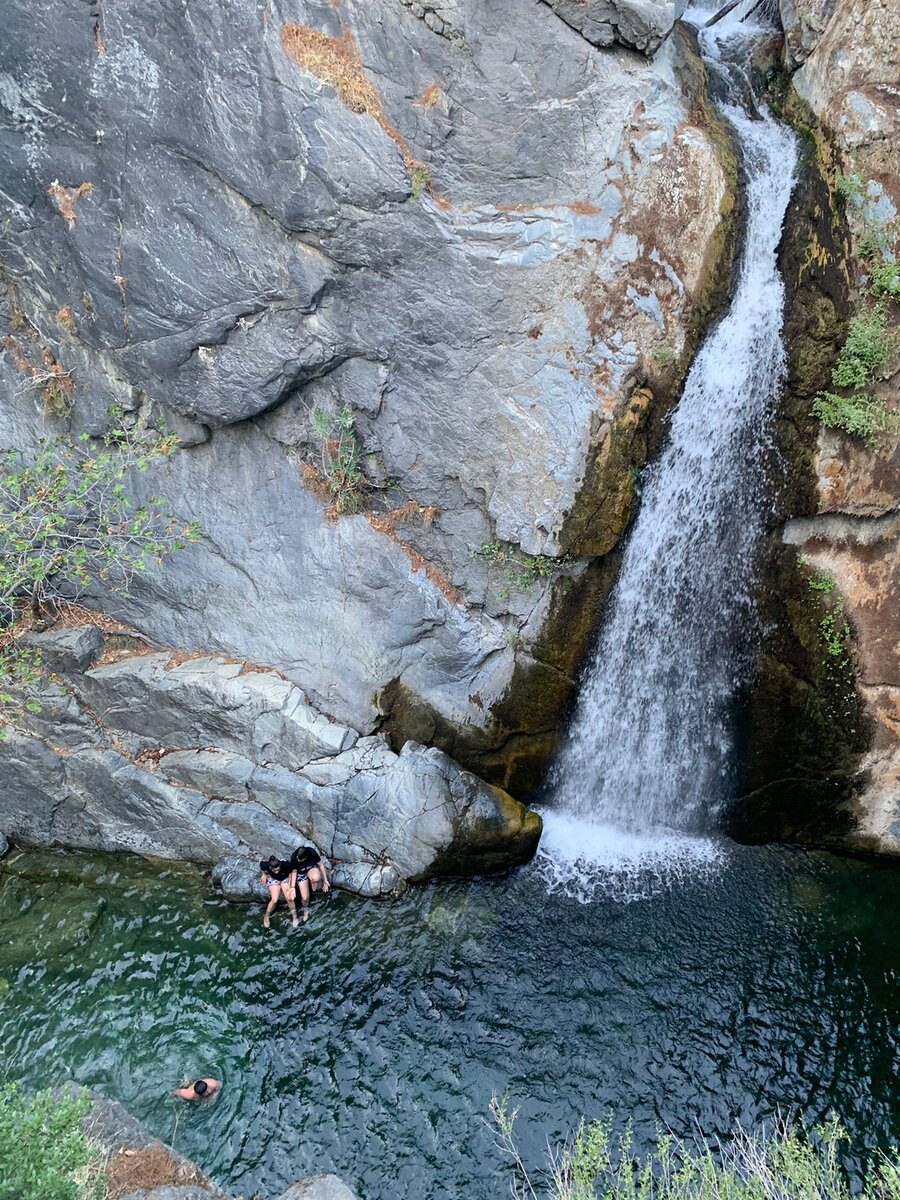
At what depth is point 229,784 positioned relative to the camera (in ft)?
39.3

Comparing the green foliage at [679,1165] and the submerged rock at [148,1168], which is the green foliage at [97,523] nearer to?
the submerged rock at [148,1168]

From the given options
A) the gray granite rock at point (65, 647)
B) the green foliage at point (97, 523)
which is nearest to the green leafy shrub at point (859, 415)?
the green foliage at point (97, 523)

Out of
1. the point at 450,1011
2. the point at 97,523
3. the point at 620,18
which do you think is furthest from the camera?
the point at 97,523

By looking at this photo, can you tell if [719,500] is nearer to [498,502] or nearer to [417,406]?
[498,502]

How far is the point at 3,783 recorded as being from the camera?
12250 mm

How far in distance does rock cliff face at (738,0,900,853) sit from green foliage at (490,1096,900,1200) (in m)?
4.64

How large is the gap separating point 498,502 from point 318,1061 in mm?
7533

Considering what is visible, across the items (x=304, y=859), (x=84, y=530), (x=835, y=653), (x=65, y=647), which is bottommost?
(x=304, y=859)

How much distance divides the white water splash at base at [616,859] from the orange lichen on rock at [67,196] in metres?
11.1

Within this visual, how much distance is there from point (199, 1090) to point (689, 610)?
873 centimetres

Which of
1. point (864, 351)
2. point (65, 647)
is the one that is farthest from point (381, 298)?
point (65, 647)

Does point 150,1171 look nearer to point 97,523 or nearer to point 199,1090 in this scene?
point 199,1090

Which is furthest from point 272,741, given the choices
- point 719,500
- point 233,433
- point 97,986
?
point 719,500

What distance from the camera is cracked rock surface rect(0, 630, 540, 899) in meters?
11.4
